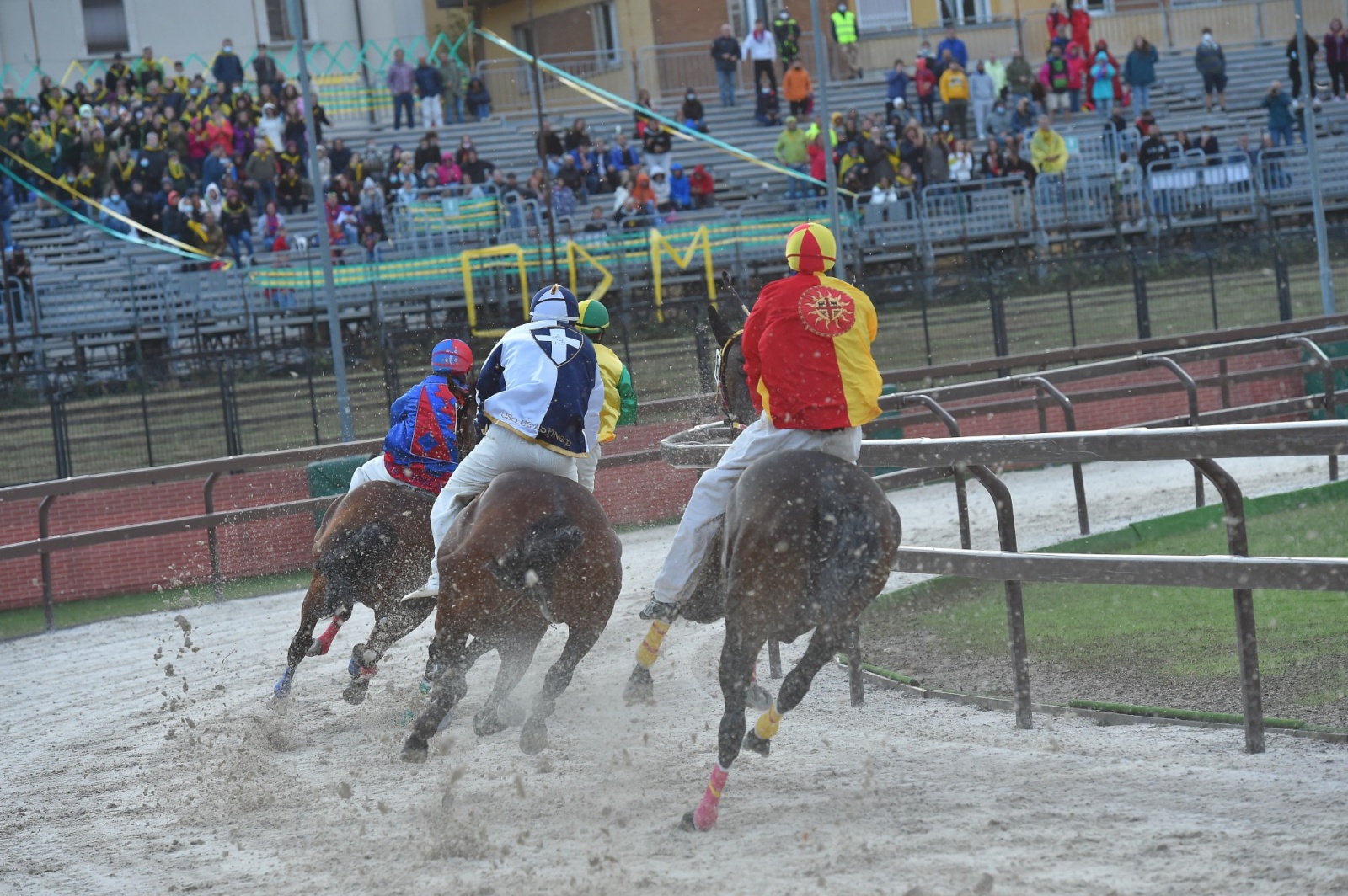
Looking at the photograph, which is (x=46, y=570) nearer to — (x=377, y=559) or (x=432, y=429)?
(x=377, y=559)

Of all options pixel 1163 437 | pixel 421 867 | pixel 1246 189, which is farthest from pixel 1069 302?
pixel 421 867

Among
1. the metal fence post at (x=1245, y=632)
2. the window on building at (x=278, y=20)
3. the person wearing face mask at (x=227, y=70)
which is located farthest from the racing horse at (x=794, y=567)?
the window on building at (x=278, y=20)

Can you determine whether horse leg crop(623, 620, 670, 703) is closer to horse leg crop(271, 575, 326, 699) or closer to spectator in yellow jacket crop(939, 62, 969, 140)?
horse leg crop(271, 575, 326, 699)

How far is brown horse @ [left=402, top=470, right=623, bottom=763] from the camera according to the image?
277 inches

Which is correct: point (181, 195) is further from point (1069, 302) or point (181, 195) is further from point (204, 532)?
point (1069, 302)

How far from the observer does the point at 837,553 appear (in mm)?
6055

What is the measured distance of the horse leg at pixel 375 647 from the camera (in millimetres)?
8833

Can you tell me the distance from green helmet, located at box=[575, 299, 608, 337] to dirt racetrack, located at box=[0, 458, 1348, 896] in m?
1.98

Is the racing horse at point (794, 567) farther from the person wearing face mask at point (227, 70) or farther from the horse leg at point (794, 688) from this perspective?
the person wearing face mask at point (227, 70)

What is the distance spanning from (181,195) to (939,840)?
73.3 feet

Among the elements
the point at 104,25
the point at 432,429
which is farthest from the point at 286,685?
the point at 104,25

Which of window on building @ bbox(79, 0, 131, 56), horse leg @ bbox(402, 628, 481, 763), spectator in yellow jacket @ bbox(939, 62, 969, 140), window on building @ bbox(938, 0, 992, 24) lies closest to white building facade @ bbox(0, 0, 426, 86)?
window on building @ bbox(79, 0, 131, 56)

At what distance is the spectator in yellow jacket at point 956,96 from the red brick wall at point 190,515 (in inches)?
552

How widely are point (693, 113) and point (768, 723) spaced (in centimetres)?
2576
